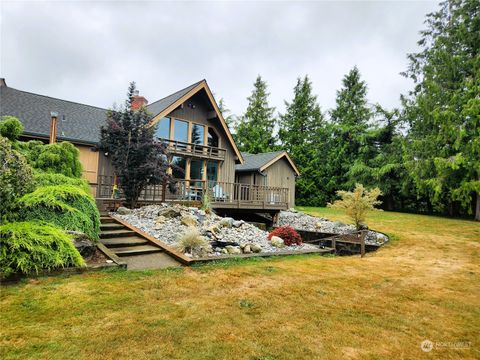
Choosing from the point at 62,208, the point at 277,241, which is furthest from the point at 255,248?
the point at 62,208

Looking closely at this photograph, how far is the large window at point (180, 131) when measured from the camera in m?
16.0

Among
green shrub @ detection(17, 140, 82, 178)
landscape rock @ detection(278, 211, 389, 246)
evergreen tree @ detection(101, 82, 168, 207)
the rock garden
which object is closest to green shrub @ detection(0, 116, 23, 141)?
green shrub @ detection(17, 140, 82, 178)

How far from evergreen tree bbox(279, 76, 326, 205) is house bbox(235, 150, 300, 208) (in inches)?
237

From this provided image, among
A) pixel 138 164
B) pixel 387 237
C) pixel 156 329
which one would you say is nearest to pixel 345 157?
pixel 387 237

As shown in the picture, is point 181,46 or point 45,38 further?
point 181,46

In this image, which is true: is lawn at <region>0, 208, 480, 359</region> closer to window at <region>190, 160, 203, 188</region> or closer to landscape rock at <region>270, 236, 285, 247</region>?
landscape rock at <region>270, 236, 285, 247</region>

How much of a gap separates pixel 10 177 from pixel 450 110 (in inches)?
821

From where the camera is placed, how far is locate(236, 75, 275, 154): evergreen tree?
111 ft

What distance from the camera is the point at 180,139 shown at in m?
16.2

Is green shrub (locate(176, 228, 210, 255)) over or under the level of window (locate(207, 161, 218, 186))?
under

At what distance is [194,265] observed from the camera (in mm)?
5828

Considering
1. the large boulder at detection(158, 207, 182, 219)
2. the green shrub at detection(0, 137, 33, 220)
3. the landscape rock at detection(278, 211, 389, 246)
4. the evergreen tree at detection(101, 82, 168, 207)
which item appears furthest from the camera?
the landscape rock at detection(278, 211, 389, 246)

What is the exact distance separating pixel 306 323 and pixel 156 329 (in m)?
1.76

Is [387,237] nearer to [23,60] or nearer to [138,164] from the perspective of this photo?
[138,164]
